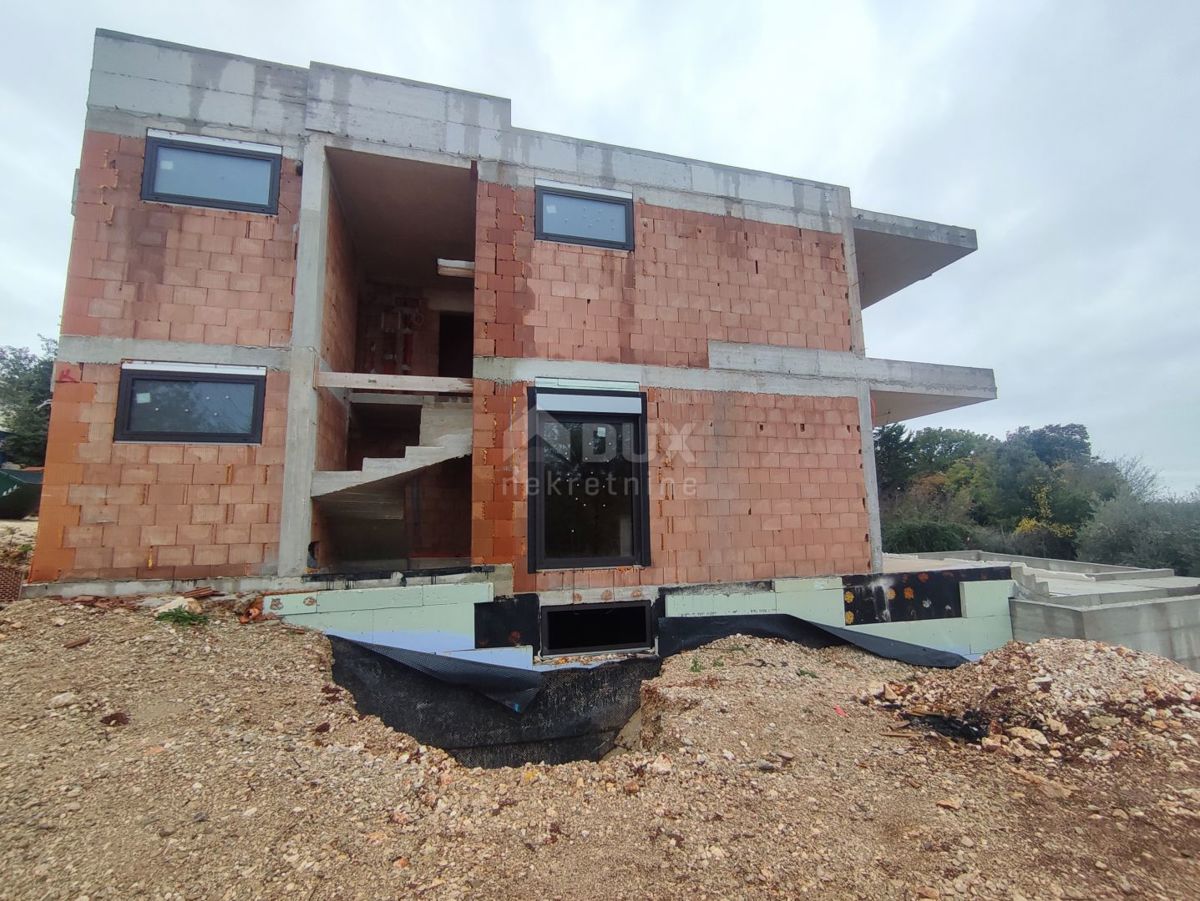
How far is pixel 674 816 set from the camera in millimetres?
3223

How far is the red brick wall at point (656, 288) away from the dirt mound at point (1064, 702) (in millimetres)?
4341


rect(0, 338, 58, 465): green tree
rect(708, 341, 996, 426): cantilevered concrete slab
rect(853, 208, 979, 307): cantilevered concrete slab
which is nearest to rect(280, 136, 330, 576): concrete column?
rect(708, 341, 996, 426): cantilevered concrete slab

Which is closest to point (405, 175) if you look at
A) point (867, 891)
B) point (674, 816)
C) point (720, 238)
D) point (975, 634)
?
point (720, 238)

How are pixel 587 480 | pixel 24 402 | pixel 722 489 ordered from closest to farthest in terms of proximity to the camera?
pixel 587 480, pixel 722 489, pixel 24 402

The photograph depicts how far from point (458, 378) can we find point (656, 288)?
2.83 m

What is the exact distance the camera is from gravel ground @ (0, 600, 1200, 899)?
2635 millimetres

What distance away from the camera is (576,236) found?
6.75 metres

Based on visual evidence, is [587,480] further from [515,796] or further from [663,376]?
[515,796]

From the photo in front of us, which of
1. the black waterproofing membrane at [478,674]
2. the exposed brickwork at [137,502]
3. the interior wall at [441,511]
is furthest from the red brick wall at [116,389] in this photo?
the interior wall at [441,511]

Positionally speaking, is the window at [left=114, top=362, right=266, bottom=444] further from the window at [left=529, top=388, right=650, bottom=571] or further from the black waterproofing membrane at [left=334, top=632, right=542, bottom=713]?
the window at [left=529, top=388, right=650, bottom=571]

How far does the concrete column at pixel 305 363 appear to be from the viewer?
5.49 metres

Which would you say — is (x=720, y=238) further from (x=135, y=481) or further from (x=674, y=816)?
(x=135, y=481)

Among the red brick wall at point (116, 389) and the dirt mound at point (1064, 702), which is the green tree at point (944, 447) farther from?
the red brick wall at point (116, 389)

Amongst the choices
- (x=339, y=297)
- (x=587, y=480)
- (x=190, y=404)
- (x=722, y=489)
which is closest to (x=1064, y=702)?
(x=722, y=489)
